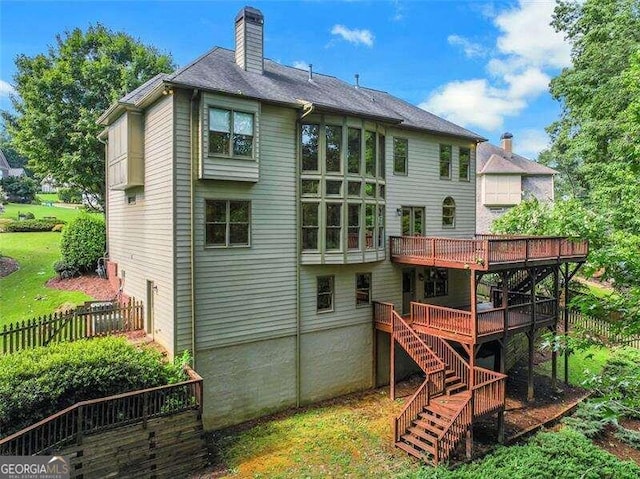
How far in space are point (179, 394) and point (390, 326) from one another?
8.07m

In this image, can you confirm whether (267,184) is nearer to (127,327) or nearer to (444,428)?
(127,327)

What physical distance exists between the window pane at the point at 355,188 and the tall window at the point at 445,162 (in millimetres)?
5529

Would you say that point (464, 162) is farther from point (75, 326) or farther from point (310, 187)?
point (75, 326)

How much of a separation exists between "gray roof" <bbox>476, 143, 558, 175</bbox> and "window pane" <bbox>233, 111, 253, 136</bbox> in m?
28.3

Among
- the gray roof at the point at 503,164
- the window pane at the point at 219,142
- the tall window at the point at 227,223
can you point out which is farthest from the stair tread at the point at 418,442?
the gray roof at the point at 503,164

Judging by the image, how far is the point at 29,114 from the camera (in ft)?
79.0

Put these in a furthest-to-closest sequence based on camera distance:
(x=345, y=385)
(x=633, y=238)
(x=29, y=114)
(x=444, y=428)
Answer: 1. (x=29, y=114)
2. (x=345, y=385)
3. (x=444, y=428)
4. (x=633, y=238)

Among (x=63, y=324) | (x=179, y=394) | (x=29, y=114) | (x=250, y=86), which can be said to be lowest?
(x=179, y=394)

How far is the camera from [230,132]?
11648 mm

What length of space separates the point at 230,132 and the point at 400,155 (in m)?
7.77

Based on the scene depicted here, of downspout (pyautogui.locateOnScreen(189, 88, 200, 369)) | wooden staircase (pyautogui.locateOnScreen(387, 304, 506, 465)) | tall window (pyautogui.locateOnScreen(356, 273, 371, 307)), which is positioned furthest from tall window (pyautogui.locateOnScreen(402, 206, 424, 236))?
downspout (pyautogui.locateOnScreen(189, 88, 200, 369))

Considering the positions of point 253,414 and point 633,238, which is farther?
point 253,414

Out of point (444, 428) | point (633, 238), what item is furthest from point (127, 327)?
point (633, 238)

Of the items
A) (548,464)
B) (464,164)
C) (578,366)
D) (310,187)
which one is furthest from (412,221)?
(578,366)
